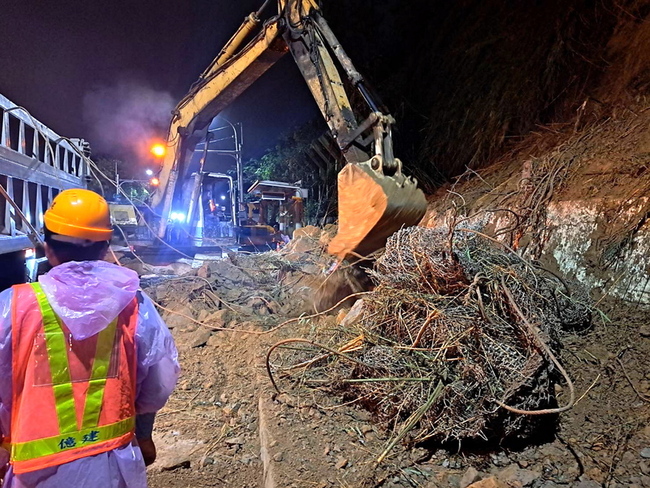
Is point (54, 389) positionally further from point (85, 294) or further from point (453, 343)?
point (453, 343)

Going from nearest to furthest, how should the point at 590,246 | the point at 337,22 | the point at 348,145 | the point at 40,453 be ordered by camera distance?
the point at 40,453 < the point at 590,246 < the point at 348,145 < the point at 337,22

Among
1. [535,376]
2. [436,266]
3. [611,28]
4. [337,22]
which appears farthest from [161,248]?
[337,22]

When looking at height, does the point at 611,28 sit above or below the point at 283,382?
above

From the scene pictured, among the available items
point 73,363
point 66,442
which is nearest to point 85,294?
point 73,363

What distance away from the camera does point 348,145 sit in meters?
3.80

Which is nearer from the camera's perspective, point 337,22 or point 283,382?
point 283,382

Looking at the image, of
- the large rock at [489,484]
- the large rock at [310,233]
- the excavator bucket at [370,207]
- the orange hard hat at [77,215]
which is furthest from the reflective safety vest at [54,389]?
the large rock at [310,233]

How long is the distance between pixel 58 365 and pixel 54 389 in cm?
8

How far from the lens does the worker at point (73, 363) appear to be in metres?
1.16

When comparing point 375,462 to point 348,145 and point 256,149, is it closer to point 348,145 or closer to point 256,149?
point 348,145

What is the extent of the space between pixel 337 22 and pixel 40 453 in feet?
55.9

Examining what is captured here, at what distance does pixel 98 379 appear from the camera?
Answer: 4.08ft

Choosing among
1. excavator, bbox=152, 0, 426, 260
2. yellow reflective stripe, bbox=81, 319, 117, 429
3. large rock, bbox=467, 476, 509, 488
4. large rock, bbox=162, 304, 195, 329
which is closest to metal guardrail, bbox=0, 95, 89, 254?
large rock, bbox=162, 304, 195, 329

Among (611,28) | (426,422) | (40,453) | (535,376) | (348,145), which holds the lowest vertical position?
(426,422)
